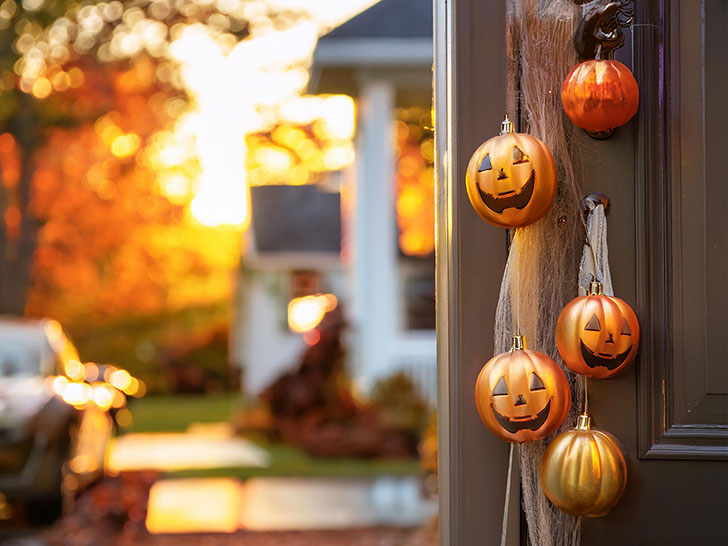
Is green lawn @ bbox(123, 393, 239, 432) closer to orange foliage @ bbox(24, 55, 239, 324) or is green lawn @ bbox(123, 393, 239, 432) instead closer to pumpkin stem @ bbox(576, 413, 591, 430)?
orange foliage @ bbox(24, 55, 239, 324)

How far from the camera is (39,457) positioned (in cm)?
545

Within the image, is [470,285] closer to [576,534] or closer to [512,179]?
[512,179]

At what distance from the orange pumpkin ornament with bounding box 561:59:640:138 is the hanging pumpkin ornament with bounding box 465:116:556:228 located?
81 mm

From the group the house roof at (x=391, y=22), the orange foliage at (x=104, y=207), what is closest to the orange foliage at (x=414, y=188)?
the orange foliage at (x=104, y=207)

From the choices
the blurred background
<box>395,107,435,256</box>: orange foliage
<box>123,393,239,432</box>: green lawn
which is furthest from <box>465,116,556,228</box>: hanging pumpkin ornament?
<box>395,107,435,256</box>: orange foliage

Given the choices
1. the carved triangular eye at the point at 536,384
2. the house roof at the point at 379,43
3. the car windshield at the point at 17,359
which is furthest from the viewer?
the house roof at the point at 379,43

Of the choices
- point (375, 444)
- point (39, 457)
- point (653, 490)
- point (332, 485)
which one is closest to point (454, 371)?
point (653, 490)

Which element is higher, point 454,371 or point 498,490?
point 454,371

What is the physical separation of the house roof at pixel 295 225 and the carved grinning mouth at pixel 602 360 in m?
14.2

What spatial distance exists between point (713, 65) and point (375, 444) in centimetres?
734

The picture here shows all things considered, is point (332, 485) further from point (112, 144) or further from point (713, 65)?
point (112, 144)

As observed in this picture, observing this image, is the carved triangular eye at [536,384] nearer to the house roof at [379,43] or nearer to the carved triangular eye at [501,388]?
the carved triangular eye at [501,388]

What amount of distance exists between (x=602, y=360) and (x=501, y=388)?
0.16 m

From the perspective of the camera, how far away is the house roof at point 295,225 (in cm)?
1566
